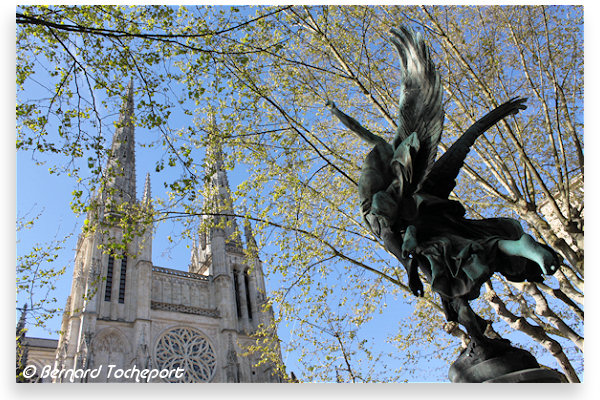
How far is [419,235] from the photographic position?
3000mm

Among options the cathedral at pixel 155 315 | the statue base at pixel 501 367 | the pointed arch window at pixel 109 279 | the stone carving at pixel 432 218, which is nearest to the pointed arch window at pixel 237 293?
the cathedral at pixel 155 315

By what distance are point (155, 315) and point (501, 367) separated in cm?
3065

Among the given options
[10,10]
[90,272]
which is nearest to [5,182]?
[10,10]

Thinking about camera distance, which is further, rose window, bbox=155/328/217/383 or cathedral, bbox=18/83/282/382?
rose window, bbox=155/328/217/383

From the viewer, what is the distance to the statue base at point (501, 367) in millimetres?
2479

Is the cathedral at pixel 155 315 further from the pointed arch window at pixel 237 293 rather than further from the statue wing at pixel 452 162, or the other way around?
the statue wing at pixel 452 162

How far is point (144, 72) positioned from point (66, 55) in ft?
3.99

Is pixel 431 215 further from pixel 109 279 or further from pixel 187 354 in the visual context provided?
pixel 109 279

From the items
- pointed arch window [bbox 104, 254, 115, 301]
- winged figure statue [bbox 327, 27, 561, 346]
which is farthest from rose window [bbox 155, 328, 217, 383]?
winged figure statue [bbox 327, 27, 561, 346]

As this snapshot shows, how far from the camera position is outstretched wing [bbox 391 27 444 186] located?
3.12m

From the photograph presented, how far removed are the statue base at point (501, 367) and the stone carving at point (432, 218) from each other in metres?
0.01

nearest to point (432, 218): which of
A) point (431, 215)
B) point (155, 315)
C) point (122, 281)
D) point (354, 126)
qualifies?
point (431, 215)

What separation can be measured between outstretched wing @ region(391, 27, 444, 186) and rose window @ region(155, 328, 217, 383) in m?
29.0

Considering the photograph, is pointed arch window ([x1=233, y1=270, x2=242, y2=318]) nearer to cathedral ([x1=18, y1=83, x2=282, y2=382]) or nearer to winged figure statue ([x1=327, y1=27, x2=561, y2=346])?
cathedral ([x1=18, y1=83, x2=282, y2=382])
